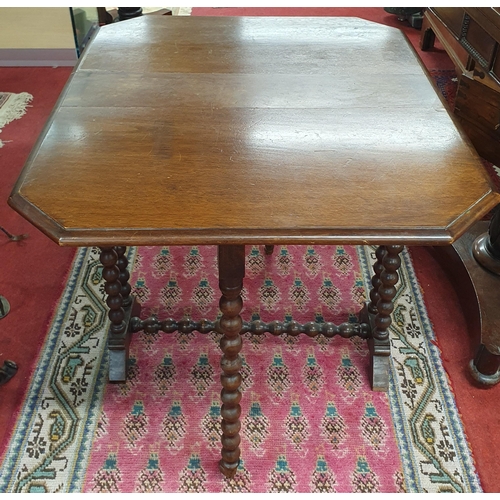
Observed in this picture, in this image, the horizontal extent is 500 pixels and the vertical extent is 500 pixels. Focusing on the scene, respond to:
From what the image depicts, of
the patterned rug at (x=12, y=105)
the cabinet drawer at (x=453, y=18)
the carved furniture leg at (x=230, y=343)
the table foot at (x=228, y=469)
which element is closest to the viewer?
the carved furniture leg at (x=230, y=343)

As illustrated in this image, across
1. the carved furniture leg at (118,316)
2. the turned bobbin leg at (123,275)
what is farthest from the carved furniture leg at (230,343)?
the turned bobbin leg at (123,275)

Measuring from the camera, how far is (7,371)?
72.6 inches

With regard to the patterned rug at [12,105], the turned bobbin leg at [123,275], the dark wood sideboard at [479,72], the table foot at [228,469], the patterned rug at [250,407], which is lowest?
the patterned rug at [250,407]

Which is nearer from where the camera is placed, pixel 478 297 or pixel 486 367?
pixel 486 367

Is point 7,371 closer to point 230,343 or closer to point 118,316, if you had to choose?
point 118,316

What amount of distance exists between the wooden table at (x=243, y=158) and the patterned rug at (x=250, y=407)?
0.11 m

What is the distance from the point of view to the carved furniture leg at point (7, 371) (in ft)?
5.99

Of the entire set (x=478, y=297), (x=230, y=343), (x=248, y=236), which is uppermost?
(x=248, y=236)

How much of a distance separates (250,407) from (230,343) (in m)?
0.46

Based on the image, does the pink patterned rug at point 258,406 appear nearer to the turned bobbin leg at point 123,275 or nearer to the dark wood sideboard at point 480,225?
the turned bobbin leg at point 123,275

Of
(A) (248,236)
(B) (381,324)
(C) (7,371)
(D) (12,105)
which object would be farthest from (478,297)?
(D) (12,105)

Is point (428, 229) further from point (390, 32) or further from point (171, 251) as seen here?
point (171, 251)

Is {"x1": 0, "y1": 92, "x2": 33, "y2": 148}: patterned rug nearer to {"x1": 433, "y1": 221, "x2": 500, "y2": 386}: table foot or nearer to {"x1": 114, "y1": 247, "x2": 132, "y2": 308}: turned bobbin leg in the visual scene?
{"x1": 114, "y1": 247, "x2": 132, "y2": 308}: turned bobbin leg

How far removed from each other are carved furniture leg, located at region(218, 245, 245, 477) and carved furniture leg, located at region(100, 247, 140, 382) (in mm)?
466
